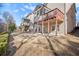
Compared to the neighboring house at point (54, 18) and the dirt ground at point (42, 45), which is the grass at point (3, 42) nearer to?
the dirt ground at point (42, 45)

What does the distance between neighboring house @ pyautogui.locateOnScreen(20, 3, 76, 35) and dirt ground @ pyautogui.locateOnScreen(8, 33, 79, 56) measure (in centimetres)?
7

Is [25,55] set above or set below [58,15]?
below

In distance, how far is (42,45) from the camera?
4.77 ft

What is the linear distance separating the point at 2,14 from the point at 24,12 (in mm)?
209

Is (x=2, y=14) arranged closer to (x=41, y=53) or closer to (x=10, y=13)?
(x=10, y=13)

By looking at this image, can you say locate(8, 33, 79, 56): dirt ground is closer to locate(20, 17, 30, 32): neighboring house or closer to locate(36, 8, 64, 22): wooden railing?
locate(20, 17, 30, 32): neighboring house

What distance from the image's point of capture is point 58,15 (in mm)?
1489

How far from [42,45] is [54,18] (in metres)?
0.29

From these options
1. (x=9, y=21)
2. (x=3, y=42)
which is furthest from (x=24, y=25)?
(x=3, y=42)

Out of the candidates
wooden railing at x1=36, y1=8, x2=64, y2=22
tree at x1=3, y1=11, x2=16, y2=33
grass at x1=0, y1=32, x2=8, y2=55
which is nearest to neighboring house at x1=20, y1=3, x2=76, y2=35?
wooden railing at x1=36, y1=8, x2=64, y2=22

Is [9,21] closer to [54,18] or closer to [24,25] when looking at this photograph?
[24,25]

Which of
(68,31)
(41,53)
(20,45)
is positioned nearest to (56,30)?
(68,31)

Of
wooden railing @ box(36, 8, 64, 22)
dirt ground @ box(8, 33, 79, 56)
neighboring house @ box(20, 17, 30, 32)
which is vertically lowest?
dirt ground @ box(8, 33, 79, 56)

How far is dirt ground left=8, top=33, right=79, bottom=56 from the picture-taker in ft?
4.69
